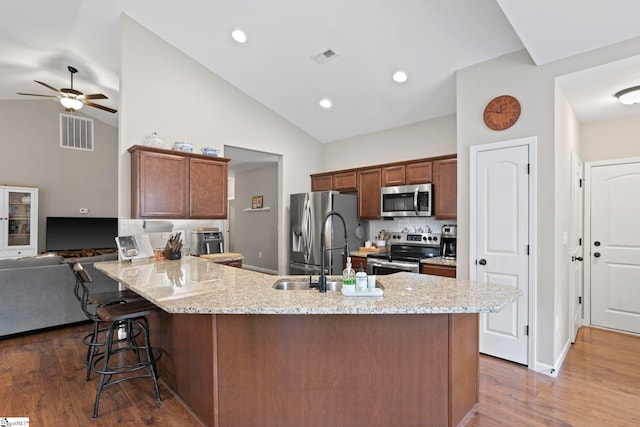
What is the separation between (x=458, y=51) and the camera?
3.28 meters

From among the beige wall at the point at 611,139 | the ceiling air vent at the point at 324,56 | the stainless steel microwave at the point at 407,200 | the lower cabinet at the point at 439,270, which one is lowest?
the lower cabinet at the point at 439,270

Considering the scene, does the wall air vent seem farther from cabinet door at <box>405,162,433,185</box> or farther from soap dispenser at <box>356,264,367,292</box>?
soap dispenser at <box>356,264,367,292</box>

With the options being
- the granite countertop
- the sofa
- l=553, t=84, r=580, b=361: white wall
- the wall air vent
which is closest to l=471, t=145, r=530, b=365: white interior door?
l=553, t=84, r=580, b=361: white wall

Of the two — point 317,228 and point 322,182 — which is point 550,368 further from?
point 322,182

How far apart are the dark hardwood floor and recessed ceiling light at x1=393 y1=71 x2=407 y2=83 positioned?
3.15 meters

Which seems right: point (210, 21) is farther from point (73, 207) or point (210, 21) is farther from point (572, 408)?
point (73, 207)

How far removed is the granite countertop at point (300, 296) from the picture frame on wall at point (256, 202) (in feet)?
17.2

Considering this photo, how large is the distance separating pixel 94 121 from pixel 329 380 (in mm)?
7976

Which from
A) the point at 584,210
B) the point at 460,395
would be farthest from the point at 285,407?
the point at 584,210

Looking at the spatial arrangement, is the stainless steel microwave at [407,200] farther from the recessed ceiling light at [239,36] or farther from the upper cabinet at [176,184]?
the recessed ceiling light at [239,36]

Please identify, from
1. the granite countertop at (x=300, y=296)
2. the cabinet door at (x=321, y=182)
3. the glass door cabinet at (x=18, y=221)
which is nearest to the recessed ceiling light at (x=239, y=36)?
the cabinet door at (x=321, y=182)

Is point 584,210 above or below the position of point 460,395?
above

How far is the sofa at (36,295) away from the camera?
3.61 meters

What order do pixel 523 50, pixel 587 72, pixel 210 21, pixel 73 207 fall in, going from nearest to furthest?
pixel 587 72
pixel 523 50
pixel 210 21
pixel 73 207
